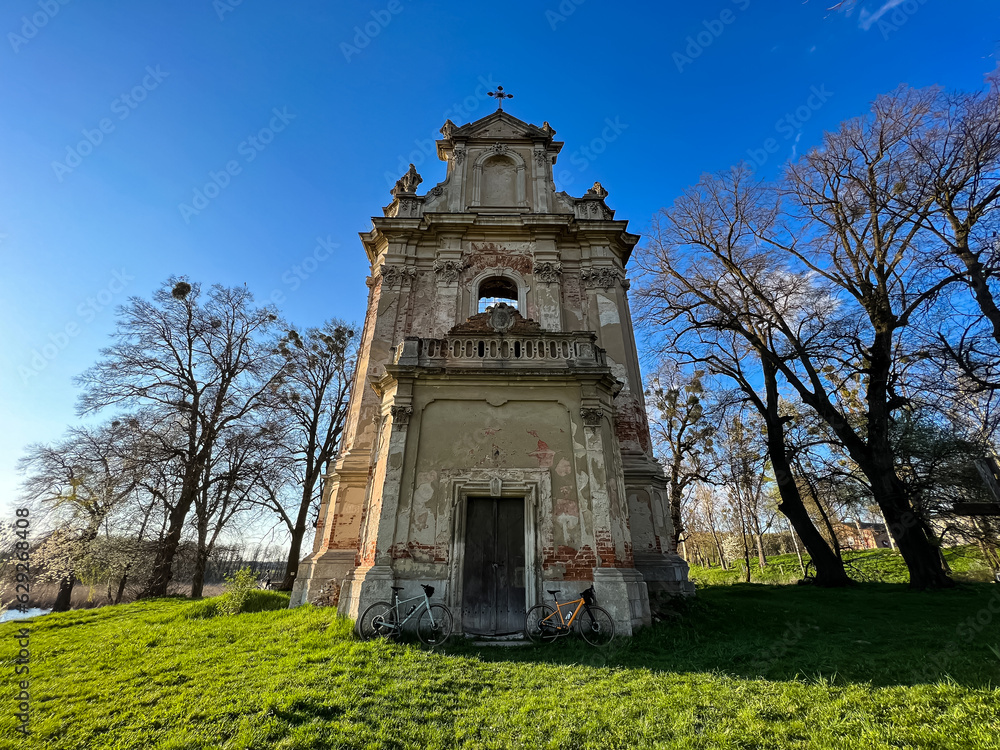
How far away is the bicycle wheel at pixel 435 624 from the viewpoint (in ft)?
25.1

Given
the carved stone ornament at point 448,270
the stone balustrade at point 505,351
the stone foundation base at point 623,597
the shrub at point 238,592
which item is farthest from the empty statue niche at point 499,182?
the shrub at point 238,592

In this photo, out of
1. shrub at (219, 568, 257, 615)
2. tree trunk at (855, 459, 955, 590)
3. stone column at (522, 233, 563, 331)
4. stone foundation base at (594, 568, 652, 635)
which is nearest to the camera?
stone foundation base at (594, 568, 652, 635)

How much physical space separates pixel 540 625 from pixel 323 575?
575 cm

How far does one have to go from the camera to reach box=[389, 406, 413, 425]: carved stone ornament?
9.36m

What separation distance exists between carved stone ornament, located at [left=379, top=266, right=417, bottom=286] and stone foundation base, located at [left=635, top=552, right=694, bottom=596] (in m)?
11.0

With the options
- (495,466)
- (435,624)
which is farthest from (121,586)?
(495,466)

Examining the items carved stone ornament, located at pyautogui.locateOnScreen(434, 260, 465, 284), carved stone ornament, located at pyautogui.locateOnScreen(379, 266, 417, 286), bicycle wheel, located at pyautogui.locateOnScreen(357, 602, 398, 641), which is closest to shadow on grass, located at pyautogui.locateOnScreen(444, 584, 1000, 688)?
bicycle wheel, located at pyautogui.locateOnScreen(357, 602, 398, 641)

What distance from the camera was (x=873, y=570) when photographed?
856 inches

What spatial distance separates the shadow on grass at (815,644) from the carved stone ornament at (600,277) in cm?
958

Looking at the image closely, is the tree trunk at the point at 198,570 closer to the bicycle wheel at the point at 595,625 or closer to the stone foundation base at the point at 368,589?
the stone foundation base at the point at 368,589

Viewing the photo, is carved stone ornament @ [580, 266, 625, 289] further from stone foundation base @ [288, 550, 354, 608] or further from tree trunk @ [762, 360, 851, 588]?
stone foundation base @ [288, 550, 354, 608]

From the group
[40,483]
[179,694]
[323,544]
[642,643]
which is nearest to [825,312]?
[642,643]

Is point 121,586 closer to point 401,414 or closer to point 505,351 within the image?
point 401,414

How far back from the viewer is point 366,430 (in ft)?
41.2
